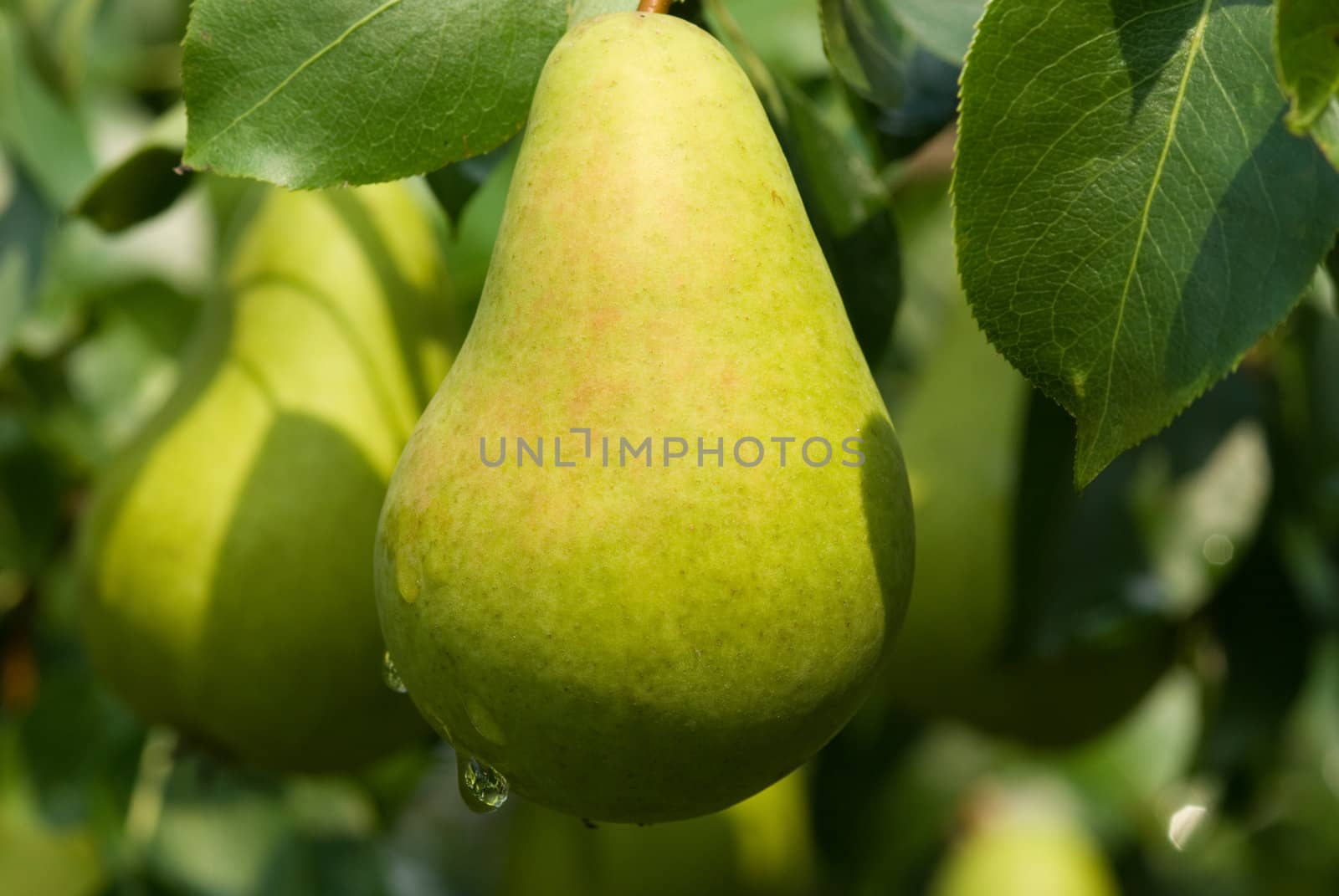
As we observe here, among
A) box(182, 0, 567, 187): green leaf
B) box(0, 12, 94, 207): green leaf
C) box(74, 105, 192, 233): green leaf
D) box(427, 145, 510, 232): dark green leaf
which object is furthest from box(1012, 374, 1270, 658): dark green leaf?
box(0, 12, 94, 207): green leaf

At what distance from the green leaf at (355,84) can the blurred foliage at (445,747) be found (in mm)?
233

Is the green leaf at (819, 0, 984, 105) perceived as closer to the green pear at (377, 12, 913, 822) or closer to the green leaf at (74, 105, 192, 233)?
the green pear at (377, 12, 913, 822)

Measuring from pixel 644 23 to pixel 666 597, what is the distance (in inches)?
15.4

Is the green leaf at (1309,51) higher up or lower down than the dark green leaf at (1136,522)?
higher up

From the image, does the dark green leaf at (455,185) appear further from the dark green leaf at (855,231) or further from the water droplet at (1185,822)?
the water droplet at (1185,822)

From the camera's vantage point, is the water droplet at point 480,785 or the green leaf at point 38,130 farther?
the green leaf at point 38,130

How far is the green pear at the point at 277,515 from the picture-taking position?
3.97 ft

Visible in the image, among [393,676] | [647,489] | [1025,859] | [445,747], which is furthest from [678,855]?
[647,489]

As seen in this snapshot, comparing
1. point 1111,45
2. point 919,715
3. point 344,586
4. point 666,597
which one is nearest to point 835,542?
point 666,597

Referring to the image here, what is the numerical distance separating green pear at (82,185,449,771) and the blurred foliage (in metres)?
0.13

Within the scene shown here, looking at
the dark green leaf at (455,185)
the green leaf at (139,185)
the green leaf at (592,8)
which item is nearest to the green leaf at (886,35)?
the green leaf at (592,8)

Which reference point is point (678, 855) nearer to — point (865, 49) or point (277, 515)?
point (277, 515)

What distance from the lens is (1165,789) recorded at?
8.34ft

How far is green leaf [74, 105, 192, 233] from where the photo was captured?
1314 mm
